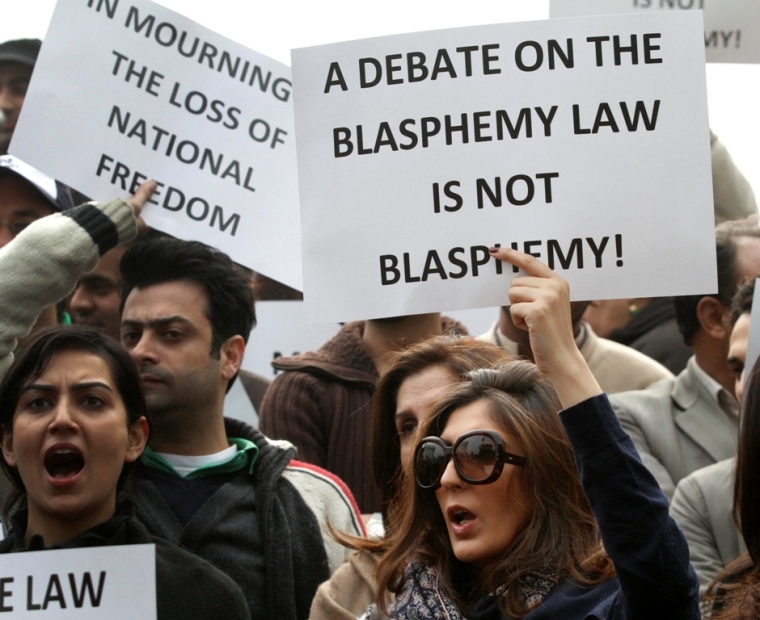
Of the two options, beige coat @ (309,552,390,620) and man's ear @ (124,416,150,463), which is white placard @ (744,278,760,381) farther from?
man's ear @ (124,416,150,463)

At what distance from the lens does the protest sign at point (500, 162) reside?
114 inches

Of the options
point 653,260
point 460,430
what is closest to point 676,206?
point 653,260

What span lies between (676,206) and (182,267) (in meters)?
1.76

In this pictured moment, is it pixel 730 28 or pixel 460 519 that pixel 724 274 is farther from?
pixel 460 519

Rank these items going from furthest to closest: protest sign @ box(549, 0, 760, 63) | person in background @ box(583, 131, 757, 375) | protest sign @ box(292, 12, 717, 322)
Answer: person in background @ box(583, 131, 757, 375), protest sign @ box(549, 0, 760, 63), protest sign @ box(292, 12, 717, 322)

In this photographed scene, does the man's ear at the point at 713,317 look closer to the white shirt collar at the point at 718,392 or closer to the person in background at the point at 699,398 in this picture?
the person in background at the point at 699,398

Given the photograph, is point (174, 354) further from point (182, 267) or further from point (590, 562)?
point (590, 562)

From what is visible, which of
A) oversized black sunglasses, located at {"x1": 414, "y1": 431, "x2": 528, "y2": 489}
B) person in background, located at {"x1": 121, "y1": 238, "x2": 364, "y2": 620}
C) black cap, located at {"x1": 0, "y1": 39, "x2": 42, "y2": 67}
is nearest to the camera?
oversized black sunglasses, located at {"x1": 414, "y1": 431, "x2": 528, "y2": 489}

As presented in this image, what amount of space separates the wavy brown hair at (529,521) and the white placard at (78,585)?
0.57 m

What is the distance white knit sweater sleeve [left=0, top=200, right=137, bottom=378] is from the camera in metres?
3.40

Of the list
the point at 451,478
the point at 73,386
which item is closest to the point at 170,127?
the point at 73,386

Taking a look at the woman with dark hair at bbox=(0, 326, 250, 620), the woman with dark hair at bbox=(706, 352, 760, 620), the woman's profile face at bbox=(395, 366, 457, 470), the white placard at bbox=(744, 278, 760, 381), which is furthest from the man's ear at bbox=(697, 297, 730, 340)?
the woman with dark hair at bbox=(0, 326, 250, 620)

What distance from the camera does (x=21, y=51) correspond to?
4.84 m

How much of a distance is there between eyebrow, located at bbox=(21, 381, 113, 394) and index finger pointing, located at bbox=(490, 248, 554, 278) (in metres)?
1.11
